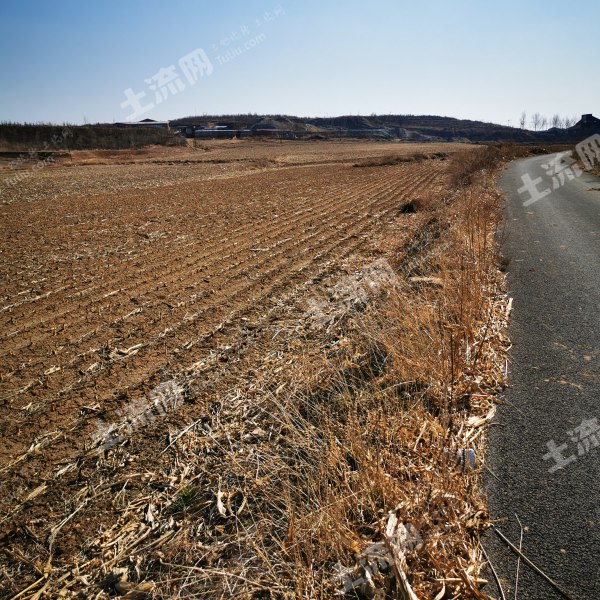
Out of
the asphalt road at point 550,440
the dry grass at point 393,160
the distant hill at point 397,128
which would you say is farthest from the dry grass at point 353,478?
the distant hill at point 397,128

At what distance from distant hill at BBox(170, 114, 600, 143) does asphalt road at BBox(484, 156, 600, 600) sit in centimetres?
9005

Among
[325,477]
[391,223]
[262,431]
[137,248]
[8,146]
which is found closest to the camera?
[325,477]

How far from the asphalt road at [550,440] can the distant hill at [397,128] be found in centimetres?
9005

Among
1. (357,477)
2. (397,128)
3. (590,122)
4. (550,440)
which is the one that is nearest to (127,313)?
(357,477)

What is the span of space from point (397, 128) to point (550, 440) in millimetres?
134033

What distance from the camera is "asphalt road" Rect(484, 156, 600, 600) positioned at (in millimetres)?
2553

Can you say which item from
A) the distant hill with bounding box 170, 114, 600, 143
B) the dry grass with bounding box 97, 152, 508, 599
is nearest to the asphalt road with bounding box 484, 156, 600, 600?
the dry grass with bounding box 97, 152, 508, 599

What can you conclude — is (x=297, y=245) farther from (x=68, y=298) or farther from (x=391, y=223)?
(x=68, y=298)

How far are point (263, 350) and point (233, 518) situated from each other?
266 centimetres

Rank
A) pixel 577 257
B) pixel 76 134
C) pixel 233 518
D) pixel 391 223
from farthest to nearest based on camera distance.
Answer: pixel 76 134 → pixel 391 223 → pixel 577 257 → pixel 233 518

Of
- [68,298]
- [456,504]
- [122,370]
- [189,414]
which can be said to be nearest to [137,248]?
[68,298]

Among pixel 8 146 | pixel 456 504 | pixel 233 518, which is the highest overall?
pixel 8 146

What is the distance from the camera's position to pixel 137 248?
33.9 ft

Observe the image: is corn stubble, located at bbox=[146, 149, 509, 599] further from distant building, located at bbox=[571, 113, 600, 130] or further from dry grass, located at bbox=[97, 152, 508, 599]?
distant building, located at bbox=[571, 113, 600, 130]
